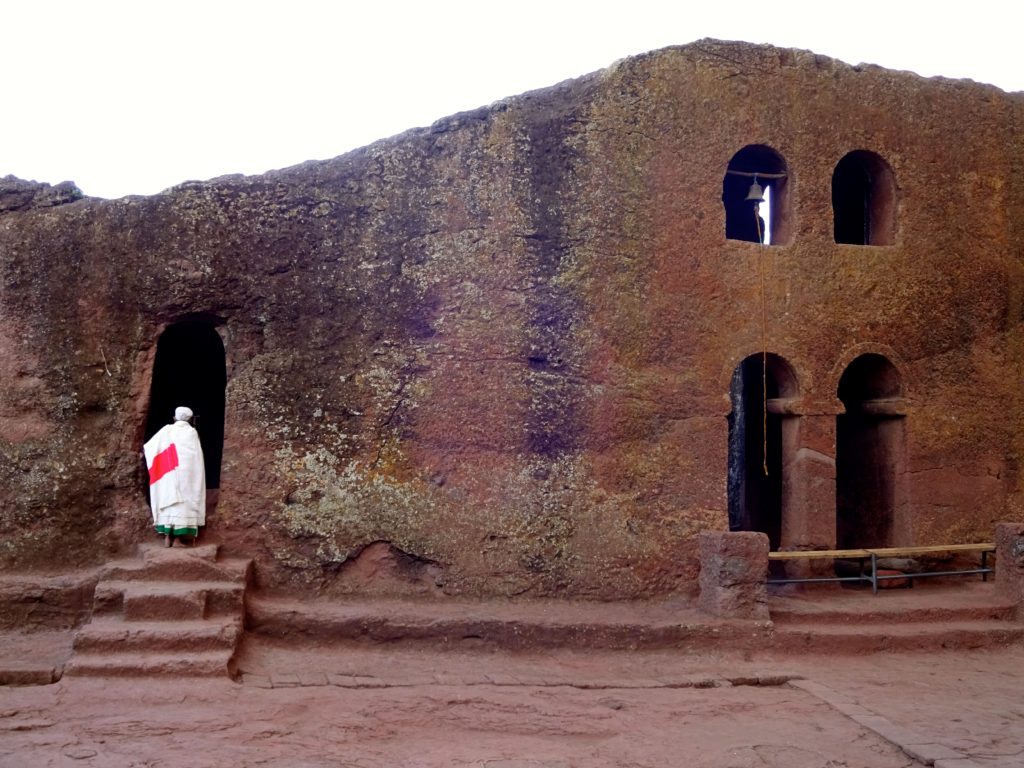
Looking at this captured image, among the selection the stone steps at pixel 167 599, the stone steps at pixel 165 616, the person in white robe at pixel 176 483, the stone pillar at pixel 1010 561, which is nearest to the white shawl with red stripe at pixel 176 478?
the person in white robe at pixel 176 483

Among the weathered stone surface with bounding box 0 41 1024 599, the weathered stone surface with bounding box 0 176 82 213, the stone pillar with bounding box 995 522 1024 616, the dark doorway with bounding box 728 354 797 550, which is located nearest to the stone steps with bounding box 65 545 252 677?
the weathered stone surface with bounding box 0 41 1024 599

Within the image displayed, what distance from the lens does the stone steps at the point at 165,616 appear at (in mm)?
6586

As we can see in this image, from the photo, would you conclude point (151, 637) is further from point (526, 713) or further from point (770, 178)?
point (770, 178)

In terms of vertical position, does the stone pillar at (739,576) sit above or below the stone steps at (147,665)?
above

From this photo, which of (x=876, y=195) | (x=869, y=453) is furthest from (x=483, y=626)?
(x=876, y=195)

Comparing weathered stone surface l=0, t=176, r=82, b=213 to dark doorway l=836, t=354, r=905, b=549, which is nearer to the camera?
weathered stone surface l=0, t=176, r=82, b=213

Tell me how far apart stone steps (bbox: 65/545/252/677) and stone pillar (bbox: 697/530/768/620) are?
3754mm

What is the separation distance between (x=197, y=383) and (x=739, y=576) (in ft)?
19.1

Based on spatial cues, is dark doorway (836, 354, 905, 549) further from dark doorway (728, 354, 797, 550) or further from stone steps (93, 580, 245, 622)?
stone steps (93, 580, 245, 622)

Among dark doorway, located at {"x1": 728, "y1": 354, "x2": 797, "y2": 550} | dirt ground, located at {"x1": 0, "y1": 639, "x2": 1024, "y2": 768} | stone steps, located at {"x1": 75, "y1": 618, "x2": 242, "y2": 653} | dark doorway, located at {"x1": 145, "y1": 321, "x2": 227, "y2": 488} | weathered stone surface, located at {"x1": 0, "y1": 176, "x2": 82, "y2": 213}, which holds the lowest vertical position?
dirt ground, located at {"x1": 0, "y1": 639, "x2": 1024, "y2": 768}

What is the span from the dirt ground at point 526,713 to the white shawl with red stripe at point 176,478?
1.19 meters

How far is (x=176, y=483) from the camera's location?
7680mm

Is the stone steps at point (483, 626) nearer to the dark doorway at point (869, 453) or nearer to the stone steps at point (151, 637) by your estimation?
the stone steps at point (151, 637)

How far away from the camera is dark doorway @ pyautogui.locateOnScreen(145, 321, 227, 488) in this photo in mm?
9984
